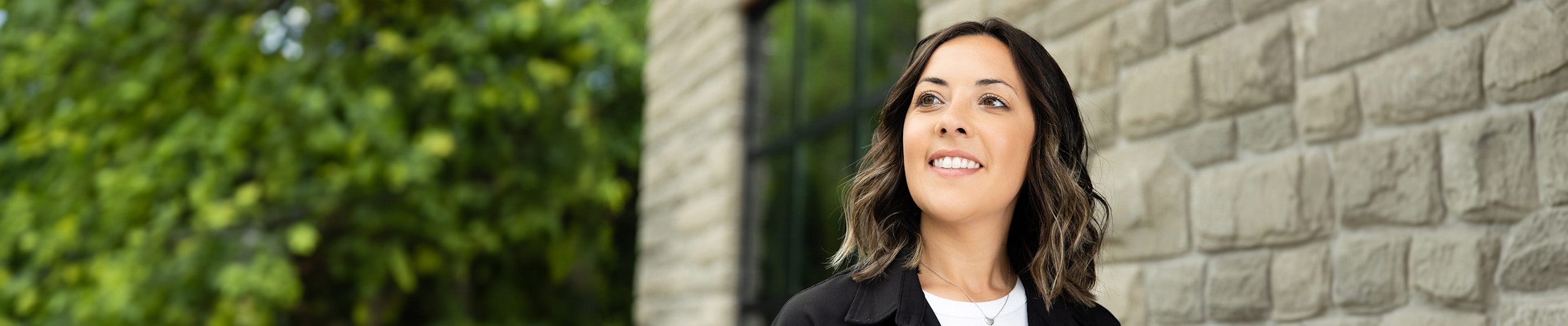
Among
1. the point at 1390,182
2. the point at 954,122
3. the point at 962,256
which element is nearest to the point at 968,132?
the point at 954,122

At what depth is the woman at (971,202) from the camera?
3.90ft

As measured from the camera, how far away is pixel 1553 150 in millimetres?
1861

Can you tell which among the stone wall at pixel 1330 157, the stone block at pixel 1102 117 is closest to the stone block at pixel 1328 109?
the stone wall at pixel 1330 157

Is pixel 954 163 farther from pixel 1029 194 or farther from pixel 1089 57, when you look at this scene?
pixel 1089 57

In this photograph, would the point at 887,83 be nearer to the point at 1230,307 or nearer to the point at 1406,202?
the point at 1230,307

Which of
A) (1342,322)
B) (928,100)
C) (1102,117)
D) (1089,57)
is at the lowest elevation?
(1342,322)

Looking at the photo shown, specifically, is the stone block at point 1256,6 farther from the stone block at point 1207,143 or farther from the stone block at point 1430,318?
the stone block at point 1430,318

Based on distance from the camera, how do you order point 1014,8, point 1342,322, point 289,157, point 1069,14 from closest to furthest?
point 1342,322
point 1069,14
point 1014,8
point 289,157

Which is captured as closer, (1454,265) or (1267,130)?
(1454,265)

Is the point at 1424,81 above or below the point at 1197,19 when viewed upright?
below

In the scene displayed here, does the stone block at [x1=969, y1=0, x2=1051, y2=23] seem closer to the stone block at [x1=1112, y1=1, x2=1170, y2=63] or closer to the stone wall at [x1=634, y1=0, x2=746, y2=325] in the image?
the stone block at [x1=1112, y1=1, x2=1170, y2=63]

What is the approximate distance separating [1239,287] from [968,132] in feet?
4.82

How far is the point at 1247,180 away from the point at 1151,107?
0.32 m

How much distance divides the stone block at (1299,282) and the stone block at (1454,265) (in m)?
0.18
